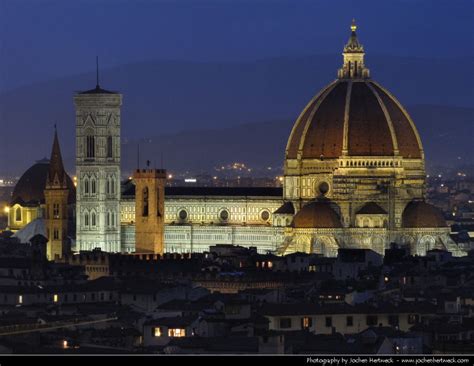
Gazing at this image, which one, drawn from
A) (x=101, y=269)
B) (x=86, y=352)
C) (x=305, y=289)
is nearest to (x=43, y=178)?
(x=101, y=269)

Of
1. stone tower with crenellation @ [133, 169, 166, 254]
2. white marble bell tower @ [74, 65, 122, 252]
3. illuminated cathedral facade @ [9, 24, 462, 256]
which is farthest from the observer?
white marble bell tower @ [74, 65, 122, 252]

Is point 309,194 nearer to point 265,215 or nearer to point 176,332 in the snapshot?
point 265,215

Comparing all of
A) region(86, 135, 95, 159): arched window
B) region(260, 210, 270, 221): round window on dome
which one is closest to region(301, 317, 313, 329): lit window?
region(260, 210, 270, 221): round window on dome

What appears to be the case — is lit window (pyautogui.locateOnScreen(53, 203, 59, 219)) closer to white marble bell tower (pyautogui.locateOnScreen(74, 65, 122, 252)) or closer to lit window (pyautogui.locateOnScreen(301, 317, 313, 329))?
white marble bell tower (pyautogui.locateOnScreen(74, 65, 122, 252))

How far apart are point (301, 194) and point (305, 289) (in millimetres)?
39582

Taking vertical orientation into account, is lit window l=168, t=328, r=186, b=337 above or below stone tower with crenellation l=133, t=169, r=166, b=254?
below

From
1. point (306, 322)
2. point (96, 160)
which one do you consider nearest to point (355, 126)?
point (96, 160)

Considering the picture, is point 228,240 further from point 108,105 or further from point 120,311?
point 120,311

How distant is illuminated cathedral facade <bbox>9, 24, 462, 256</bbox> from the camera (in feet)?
491

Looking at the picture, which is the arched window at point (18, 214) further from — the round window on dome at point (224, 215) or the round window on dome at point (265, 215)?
the round window on dome at point (265, 215)

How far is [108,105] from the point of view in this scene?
519ft

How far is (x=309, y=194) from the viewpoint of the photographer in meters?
155

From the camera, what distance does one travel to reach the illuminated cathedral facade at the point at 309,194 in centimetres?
14975

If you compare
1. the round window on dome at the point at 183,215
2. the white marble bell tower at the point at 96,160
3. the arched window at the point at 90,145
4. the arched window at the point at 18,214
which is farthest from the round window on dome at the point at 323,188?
the arched window at the point at 18,214
